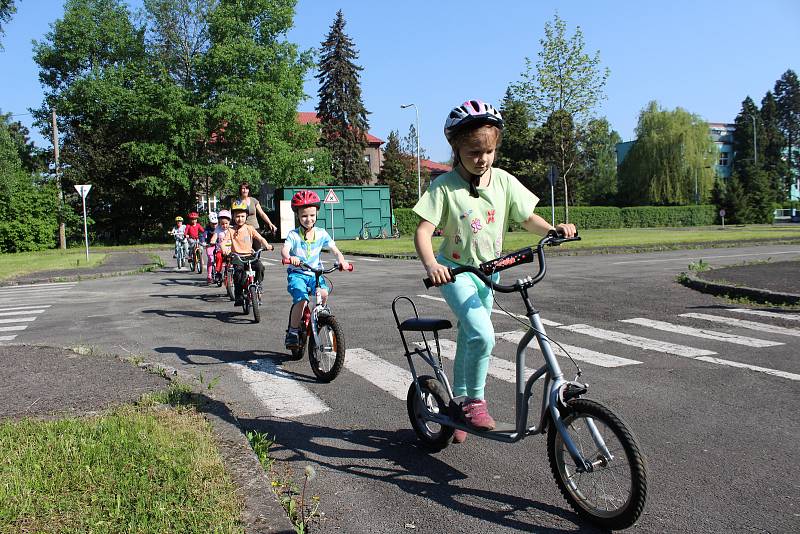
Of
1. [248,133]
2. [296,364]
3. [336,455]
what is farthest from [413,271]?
[248,133]

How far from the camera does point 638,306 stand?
34.3 ft

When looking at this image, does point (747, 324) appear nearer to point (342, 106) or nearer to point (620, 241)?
point (620, 241)

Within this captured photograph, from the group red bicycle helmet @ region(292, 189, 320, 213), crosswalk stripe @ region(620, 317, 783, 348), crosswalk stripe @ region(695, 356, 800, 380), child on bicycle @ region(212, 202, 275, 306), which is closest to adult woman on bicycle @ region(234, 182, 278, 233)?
child on bicycle @ region(212, 202, 275, 306)

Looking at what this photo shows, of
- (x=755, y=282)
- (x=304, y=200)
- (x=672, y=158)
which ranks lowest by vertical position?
(x=755, y=282)

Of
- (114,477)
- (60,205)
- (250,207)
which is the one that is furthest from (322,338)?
(60,205)

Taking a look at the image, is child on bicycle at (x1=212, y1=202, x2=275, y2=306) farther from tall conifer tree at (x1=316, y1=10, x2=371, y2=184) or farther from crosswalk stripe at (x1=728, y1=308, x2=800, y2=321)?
tall conifer tree at (x1=316, y1=10, x2=371, y2=184)

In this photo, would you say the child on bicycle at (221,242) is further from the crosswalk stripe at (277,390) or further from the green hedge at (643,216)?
the green hedge at (643,216)

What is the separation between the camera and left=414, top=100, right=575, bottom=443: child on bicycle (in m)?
3.80

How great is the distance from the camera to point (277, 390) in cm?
598

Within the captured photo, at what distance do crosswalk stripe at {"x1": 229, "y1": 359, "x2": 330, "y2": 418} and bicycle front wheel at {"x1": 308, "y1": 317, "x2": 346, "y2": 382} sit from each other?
25 centimetres

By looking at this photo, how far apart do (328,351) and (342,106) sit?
5962 centimetres

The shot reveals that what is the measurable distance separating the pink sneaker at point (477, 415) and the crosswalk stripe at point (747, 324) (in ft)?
19.0

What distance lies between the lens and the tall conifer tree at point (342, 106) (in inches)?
2511

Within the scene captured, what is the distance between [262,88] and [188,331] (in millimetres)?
37636
